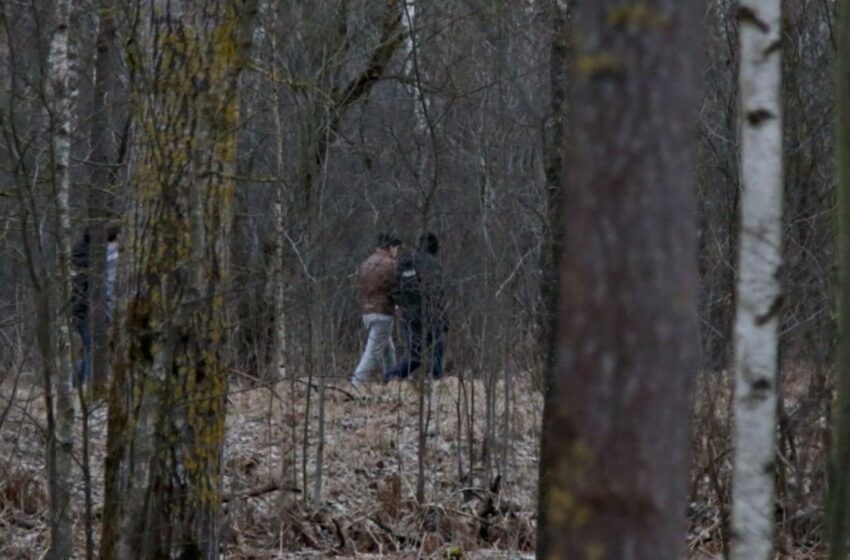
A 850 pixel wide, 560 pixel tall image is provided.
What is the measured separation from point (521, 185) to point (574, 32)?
331 inches

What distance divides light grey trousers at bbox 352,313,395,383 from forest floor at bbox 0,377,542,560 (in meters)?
0.59

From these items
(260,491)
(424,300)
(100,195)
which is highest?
(100,195)

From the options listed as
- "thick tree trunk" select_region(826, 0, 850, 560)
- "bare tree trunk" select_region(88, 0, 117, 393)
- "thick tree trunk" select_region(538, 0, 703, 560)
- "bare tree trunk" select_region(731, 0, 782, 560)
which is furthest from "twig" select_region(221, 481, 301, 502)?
"thick tree trunk" select_region(538, 0, 703, 560)

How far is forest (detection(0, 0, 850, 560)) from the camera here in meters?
2.40

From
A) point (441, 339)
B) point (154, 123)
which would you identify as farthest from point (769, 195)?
point (441, 339)

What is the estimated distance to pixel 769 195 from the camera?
457 cm

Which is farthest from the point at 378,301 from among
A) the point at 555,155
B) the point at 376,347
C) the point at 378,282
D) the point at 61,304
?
the point at 555,155

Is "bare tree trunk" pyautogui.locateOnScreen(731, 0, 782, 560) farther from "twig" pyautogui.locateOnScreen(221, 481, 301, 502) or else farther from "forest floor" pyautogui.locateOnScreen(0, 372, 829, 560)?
"twig" pyautogui.locateOnScreen(221, 481, 301, 502)

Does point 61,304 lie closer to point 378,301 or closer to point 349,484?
point 349,484

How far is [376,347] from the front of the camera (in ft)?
41.7

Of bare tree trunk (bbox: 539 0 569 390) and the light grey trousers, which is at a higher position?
bare tree trunk (bbox: 539 0 569 390)

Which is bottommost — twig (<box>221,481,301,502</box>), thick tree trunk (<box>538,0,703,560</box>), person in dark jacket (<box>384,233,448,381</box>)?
twig (<box>221,481,301,502</box>)

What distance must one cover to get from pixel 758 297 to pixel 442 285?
6383mm

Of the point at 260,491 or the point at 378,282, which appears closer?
the point at 260,491
